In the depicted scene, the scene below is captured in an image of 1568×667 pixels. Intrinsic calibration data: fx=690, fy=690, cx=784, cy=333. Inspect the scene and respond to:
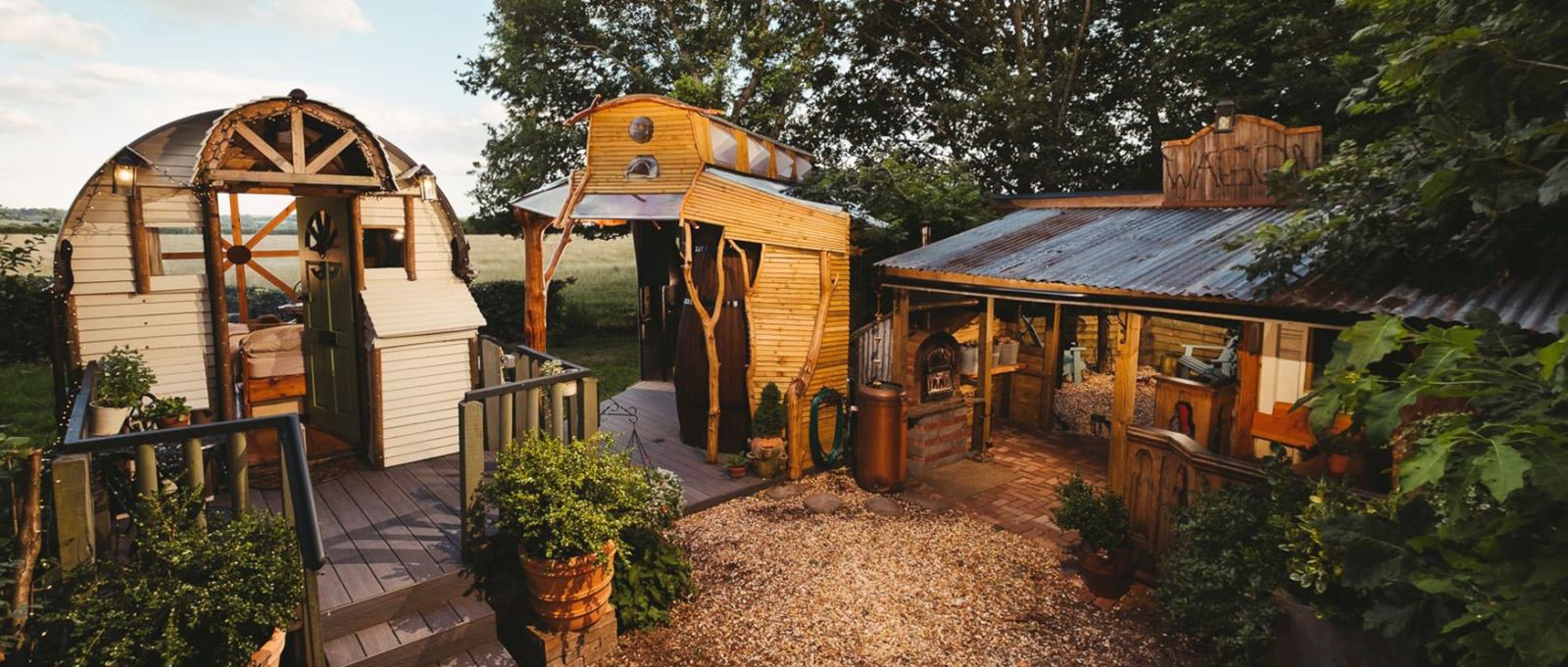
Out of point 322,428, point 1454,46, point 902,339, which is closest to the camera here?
point 1454,46

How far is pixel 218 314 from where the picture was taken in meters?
6.30

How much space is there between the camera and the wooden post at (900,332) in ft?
30.8

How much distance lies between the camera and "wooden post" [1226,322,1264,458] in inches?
277

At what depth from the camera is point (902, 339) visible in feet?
31.0

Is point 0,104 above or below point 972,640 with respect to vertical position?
above

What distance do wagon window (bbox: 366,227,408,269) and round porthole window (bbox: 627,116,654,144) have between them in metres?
3.11

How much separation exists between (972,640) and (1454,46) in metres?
4.74

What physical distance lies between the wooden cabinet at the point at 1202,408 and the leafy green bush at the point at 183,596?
800 centimetres

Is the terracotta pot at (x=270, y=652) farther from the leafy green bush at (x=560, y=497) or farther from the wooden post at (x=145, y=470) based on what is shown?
the leafy green bush at (x=560, y=497)

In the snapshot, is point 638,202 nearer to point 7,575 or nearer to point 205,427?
point 205,427

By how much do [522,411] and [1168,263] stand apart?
6387 millimetres

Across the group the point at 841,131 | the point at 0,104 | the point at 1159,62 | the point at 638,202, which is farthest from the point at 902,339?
the point at 841,131

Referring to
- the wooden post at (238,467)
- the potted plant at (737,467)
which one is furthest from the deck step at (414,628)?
the potted plant at (737,467)

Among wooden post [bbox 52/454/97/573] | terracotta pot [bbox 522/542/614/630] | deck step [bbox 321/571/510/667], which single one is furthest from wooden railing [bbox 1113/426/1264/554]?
wooden post [bbox 52/454/97/573]
